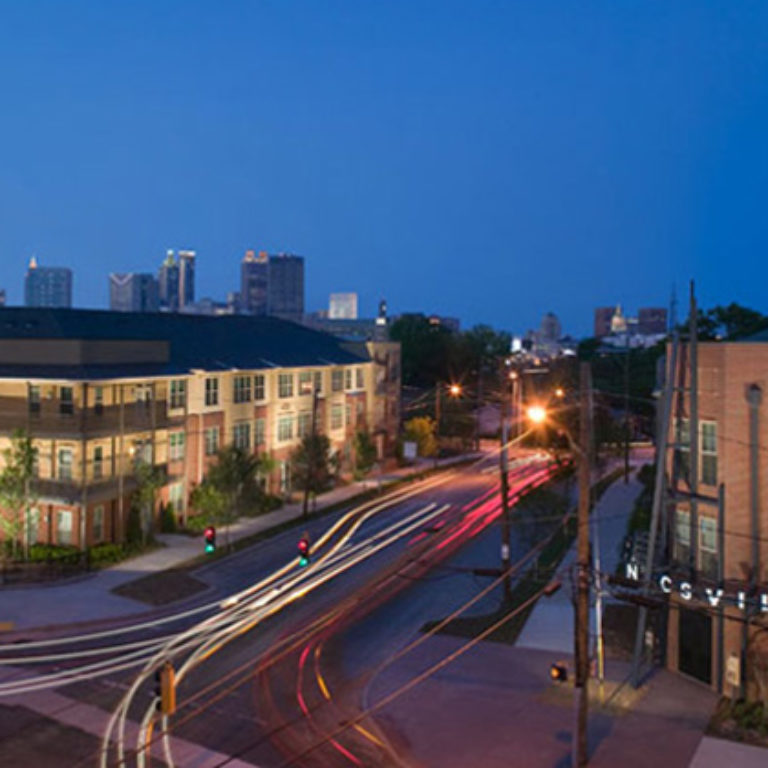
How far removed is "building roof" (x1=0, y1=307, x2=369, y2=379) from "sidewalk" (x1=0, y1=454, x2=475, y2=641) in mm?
8259

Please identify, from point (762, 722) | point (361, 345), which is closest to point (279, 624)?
point (762, 722)

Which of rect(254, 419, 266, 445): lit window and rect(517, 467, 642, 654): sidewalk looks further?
rect(254, 419, 266, 445): lit window

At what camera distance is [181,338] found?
5172 centimetres

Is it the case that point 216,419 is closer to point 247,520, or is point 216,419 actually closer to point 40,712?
point 247,520

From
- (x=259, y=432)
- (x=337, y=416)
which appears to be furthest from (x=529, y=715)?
(x=337, y=416)

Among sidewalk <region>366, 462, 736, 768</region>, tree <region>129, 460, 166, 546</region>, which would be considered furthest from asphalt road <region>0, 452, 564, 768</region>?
tree <region>129, 460, 166, 546</region>

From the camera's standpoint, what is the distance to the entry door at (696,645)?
2377 cm

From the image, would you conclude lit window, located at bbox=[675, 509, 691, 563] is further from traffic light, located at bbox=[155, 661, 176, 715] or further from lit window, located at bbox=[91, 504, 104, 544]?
lit window, located at bbox=[91, 504, 104, 544]

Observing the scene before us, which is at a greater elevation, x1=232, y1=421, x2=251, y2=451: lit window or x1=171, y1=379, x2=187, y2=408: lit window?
x1=171, y1=379, x2=187, y2=408: lit window

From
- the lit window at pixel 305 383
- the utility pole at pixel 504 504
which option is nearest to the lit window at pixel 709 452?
the utility pole at pixel 504 504

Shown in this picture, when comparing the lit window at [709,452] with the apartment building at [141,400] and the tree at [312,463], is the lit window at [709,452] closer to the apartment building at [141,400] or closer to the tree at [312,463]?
the apartment building at [141,400]

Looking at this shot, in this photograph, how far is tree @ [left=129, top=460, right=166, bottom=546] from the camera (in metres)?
40.0

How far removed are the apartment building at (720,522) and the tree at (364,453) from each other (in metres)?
32.9

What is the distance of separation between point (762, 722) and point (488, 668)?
7.28 meters
